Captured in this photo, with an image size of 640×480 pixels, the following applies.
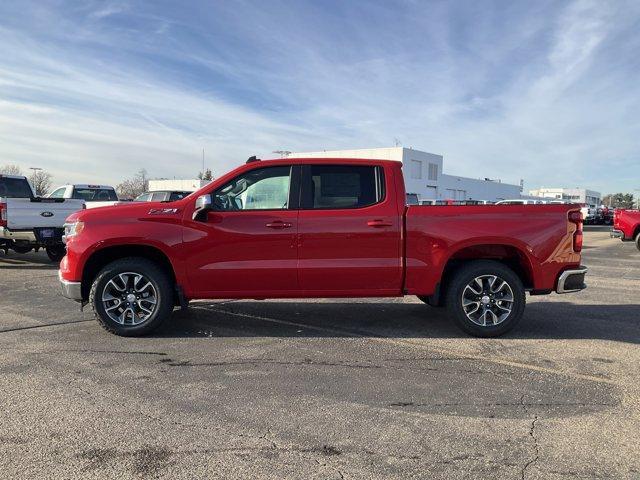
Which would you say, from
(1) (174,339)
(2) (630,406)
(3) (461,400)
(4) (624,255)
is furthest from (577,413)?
(4) (624,255)

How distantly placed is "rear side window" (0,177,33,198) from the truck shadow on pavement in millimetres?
9020

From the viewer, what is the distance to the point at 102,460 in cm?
305

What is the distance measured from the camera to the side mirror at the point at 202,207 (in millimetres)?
5371

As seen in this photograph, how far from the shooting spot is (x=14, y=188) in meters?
13.7

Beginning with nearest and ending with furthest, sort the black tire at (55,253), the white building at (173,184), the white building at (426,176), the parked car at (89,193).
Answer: the black tire at (55,253) < the parked car at (89,193) < the white building at (426,176) < the white building at (173,184)

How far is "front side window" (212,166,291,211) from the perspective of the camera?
223 inches

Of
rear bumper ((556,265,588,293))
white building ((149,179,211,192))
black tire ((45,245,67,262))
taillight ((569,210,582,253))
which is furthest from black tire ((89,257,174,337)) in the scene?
white building ((149,179,211,192))

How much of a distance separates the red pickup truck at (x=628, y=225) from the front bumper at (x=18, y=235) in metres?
16.6

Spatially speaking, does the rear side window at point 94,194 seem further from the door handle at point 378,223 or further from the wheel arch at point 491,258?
the wheel arch at point 491,258

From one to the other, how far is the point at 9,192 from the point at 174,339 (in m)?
10.5

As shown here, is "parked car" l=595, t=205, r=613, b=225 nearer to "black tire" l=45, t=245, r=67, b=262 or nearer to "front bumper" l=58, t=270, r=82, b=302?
"black tire" l=45, t=245, r=67, b=262

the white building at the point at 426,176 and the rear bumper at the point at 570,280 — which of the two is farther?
the white building at the point at 426,176

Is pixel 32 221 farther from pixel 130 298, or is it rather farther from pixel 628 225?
pixel 628 225

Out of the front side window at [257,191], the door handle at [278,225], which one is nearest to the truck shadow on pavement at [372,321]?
the door handle at [278,225]
